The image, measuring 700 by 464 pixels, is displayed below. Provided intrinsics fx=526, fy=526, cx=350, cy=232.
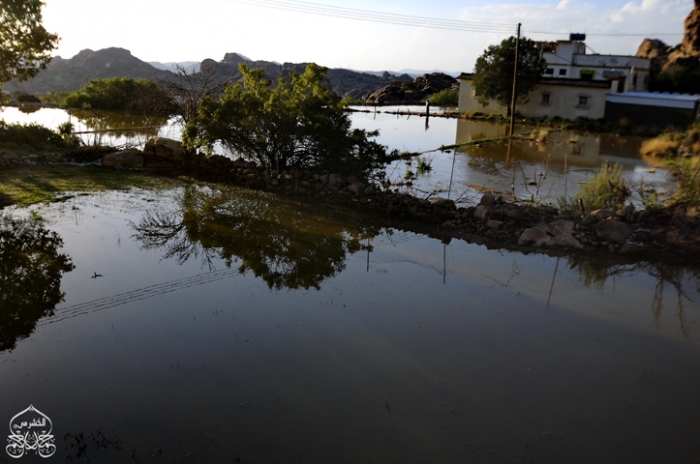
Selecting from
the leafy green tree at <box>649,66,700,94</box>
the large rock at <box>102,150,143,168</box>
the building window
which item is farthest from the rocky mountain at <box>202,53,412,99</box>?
the large rock at <box>102,150,143,168</box>

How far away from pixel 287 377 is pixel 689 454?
4.20 metres

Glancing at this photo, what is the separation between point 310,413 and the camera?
5.53 metres

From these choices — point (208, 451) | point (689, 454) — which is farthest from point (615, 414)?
point (208, 451)

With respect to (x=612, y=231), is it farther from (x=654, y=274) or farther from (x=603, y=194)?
(x=603, y=194)

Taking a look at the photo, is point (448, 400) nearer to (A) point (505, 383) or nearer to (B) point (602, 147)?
(A) point (505, 383)

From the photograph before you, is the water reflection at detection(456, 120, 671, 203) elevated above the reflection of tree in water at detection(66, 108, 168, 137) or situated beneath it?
situated beneath

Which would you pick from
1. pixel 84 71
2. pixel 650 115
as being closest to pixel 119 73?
pixel 84 71

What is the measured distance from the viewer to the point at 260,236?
11.3 metres

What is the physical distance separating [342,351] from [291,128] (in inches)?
373

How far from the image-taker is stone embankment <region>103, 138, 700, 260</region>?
10.6 m

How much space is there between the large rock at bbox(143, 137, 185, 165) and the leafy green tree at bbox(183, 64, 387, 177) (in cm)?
82

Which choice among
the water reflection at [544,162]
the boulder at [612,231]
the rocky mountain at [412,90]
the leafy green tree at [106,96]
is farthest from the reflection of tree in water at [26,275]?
the rocky mountain at [412,90]

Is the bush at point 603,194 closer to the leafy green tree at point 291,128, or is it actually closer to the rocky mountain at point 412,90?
the leafy green tree at point 291,128

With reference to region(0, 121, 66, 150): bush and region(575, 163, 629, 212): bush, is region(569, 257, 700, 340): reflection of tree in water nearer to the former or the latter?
region(575, 163, 629, 212): bush
